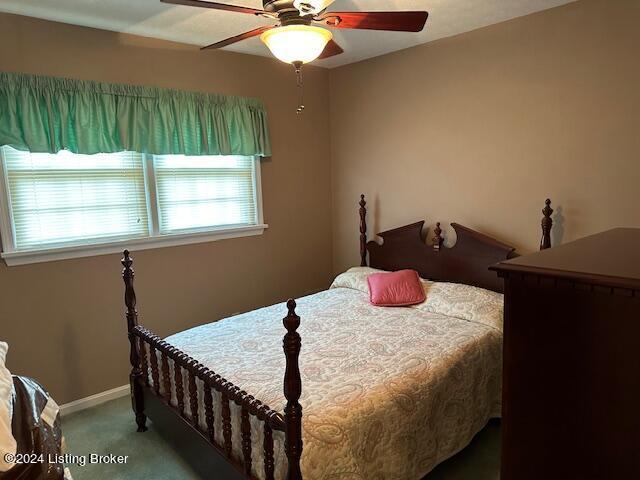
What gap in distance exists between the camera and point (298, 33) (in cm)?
183

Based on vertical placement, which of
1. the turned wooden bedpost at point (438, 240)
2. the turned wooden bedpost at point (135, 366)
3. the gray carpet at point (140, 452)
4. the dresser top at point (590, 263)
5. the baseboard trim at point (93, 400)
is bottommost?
the gray carpet at point (140, 452)

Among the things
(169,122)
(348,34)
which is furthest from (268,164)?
(348,34)

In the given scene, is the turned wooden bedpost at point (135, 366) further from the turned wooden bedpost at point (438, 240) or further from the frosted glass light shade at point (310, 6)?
the turned wooden bedpost at point (438, 240)

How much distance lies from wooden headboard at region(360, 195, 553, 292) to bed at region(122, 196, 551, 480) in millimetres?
12

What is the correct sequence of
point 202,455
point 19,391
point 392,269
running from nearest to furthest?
point 19,391 < point 202,455 < point 392,269

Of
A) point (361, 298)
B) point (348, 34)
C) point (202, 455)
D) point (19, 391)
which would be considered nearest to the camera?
point (19, 391)

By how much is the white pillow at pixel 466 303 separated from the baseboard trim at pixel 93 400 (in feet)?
7.49

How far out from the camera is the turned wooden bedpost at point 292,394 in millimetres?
1629

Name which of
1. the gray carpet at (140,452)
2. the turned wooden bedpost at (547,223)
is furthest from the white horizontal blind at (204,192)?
the turned wooden bedpost at (547,223)

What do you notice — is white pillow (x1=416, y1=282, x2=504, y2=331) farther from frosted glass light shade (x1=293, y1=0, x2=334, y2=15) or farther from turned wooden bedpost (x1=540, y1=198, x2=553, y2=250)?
frosted glass light shade (x1=293, y1=0, x2=334, y2=15)

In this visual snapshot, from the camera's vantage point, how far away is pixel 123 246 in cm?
319

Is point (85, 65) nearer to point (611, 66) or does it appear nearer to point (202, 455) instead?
point (202, 455)

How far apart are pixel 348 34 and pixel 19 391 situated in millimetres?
2926

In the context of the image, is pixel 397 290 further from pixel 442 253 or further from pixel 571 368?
pixel 571 368
